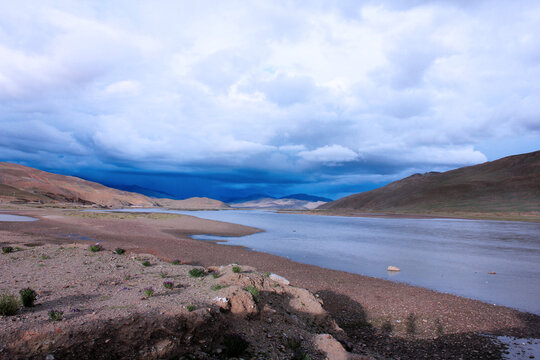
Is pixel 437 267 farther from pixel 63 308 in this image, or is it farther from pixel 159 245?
pixel 63 308

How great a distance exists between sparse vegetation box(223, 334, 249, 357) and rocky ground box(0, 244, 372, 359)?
0.8 inches

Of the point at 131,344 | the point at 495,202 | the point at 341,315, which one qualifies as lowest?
the point at 341,315

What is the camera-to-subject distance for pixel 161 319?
7.12 m

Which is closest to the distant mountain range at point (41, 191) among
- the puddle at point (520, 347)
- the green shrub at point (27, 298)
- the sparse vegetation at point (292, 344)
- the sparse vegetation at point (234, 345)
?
the green shrub at point (27, 298)

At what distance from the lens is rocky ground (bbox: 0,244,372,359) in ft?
20.2

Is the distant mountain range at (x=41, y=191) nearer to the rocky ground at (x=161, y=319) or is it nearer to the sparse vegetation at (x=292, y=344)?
the rocky ground at (x=161, y=319)

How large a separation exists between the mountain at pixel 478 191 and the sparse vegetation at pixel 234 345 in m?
127

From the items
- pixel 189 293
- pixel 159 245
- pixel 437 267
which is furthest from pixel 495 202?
pixel 189 293

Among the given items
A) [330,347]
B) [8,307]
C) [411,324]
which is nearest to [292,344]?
[330,347]

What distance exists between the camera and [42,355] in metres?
5.68

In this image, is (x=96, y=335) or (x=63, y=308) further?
(x=63, y=308)

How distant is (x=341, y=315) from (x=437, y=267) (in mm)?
14697

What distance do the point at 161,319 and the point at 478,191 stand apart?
164m

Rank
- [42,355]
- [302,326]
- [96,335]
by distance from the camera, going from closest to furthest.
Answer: [42,355] → [96,335] → [302,326]
